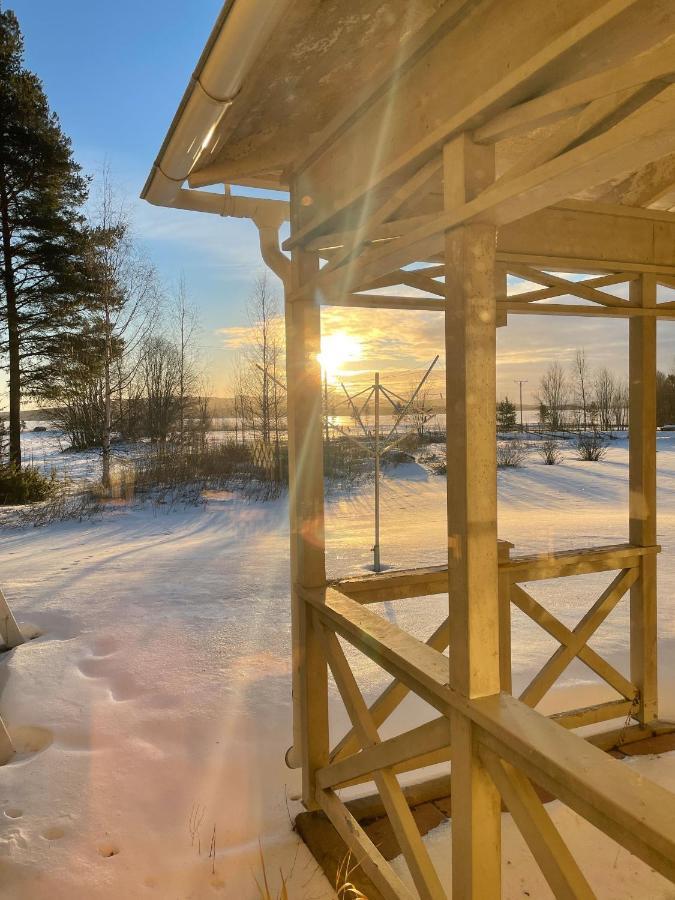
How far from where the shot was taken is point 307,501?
288 centimetres

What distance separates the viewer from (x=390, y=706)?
2.96 metres

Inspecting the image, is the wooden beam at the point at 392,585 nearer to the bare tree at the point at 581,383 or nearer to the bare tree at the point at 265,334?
the bare tree at the point at 265,334

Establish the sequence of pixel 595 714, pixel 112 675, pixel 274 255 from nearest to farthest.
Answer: pixel 274 255 < pixel 595 714 < pixel 112 675

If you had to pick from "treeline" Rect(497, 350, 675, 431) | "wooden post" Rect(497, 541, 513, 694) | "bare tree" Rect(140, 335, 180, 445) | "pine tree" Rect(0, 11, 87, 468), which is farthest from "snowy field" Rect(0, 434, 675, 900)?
"treeline" Rect(497, 350, 675, 431)

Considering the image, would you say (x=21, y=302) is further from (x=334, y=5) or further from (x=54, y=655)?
(x=334, y=5)

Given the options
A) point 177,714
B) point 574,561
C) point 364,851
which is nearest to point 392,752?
point 364,851

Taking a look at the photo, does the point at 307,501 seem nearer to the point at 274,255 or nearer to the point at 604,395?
the point at 274,255

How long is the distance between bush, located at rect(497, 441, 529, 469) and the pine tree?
13590 mm

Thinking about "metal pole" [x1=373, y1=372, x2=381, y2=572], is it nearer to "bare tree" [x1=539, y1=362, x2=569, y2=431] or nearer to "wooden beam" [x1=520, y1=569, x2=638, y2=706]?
"wooden beam" [x1=520, y1=569, x2=638, y2=706]

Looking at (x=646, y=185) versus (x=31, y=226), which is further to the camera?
(x=31, y=226)

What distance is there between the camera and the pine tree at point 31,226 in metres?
14.2

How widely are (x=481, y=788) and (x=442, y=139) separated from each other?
1.86 meters

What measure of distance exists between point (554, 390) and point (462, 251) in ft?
118

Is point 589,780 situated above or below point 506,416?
below
